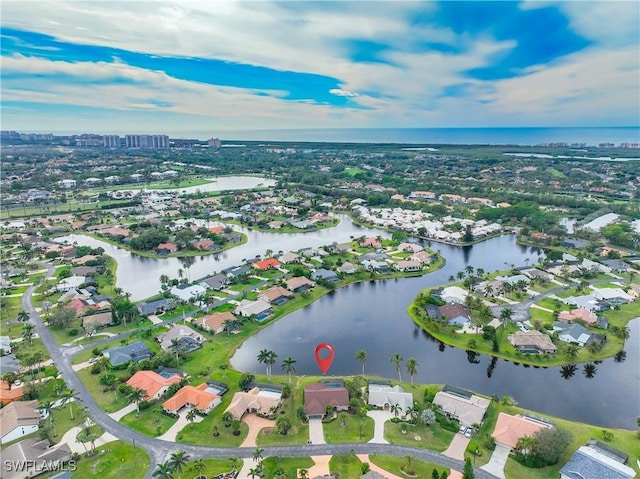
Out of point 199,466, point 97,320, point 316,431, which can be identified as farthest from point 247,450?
point 97,320

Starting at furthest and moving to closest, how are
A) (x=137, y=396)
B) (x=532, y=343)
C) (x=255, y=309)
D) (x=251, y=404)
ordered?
(x=255, y=309) < (x=532, y=343) < (x=251, y=404) < (x=137, y=396)

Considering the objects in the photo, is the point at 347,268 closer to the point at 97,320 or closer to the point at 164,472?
the point at 97,320

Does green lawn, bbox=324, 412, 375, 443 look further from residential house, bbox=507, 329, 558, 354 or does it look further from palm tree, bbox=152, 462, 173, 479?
residential house, bbox=507, 329, 558, 354

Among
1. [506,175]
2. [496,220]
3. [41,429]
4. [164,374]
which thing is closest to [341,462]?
[164,374]

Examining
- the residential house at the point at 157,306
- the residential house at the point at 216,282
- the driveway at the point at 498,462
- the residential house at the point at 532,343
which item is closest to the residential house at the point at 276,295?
the residential house at the point at 216,282

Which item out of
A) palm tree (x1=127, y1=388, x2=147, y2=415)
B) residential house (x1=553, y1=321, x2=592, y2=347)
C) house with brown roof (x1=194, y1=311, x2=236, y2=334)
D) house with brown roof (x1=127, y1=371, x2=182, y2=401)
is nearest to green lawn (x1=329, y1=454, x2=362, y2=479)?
house with brown roof (x1=127, y1=371, x2=182, y2=401)

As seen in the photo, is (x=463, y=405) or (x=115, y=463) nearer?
(x=115, y=463)

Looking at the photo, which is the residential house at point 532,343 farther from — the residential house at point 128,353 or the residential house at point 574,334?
the residential house at point 128,353
